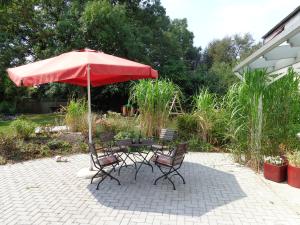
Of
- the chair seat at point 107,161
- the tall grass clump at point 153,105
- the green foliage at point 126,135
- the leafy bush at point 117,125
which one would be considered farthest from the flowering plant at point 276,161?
the leafy bush at point 117,125

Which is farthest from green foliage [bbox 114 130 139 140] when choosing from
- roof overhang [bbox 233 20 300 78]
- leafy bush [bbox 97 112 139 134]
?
roof overhang [bbox 233 20 300 78]

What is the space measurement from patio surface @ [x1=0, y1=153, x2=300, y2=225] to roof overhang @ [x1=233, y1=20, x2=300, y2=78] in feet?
7.57

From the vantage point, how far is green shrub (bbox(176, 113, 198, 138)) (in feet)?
28.8

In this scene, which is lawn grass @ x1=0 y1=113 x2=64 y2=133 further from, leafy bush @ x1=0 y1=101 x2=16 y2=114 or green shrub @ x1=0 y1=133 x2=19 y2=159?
leafy bush @ x1=0 y1=101 x2=16 y2=114

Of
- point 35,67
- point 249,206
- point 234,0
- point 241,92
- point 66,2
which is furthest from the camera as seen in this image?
point 66,2

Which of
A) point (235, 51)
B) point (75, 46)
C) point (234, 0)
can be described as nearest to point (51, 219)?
point (234, 0)

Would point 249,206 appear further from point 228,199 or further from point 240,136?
point 240,136

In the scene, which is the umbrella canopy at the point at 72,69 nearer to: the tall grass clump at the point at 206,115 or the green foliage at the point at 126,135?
the green foliage at the point at 126,135

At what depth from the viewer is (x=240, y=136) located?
20.8 ft

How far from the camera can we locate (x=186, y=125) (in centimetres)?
883

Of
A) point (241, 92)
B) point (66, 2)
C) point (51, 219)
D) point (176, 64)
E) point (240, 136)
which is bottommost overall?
point (51, 219)

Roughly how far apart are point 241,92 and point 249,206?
2.72m

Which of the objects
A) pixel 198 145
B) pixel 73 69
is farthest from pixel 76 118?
pixel 73 69

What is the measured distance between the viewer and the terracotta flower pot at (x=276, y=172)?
5336 mm
